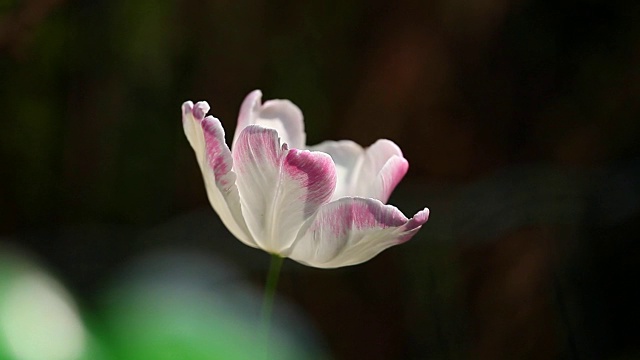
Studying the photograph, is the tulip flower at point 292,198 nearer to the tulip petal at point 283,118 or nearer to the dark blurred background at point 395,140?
the tulip petal at point 283,118

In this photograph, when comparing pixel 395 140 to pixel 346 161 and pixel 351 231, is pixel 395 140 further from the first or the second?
pixel 351 231

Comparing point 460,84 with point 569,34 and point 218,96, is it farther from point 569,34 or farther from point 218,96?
point 218,96

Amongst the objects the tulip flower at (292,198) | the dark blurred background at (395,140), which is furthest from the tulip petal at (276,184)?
the dark blurred background at (395,140)

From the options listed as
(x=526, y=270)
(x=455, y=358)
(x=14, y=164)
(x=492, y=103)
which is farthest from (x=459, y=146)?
(x=14, y=164)

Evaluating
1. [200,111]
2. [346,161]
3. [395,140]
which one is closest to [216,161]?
[200,111]

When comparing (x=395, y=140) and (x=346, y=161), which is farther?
(x=395, y=140)

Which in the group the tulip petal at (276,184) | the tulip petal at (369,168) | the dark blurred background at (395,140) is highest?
the dark blurred background at (395,140)
